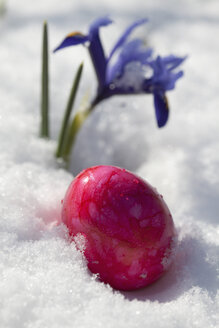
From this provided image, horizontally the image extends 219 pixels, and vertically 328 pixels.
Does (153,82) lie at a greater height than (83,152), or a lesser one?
greater

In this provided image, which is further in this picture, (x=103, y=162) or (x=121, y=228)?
(x=103, y=162)

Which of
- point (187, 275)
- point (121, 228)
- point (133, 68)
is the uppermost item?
point (133, 68)

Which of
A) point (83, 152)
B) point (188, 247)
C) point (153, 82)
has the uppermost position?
point (153, 82)

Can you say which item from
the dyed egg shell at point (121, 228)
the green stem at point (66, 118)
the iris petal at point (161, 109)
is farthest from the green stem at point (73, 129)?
the dyed egg shell at point (121, 228)

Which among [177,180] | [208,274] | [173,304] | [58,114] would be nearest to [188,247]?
[208,274]

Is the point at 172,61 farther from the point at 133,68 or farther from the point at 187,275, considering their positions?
the point at 187,275

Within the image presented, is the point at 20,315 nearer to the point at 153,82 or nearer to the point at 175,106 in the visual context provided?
the point at 153,82

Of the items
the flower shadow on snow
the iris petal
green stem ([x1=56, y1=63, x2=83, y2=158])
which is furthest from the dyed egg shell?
green stem ([x1=56, y1=63, x2=83, y2=158])

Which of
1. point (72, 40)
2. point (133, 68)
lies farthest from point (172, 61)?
point (72, 40)
